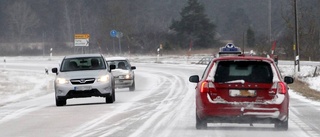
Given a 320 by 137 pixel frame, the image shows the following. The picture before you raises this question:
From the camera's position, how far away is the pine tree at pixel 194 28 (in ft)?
343

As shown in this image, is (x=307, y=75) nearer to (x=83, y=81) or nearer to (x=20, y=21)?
(x=83, y=81)

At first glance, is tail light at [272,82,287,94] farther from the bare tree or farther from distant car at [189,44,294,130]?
the bare tree

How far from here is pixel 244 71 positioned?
50.2 ft

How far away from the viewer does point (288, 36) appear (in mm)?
71625

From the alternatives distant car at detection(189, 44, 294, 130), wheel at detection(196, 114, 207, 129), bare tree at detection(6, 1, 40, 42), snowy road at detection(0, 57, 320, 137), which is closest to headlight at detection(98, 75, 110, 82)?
snowy road at detection(0, 57, 320, 137)

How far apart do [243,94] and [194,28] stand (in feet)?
302

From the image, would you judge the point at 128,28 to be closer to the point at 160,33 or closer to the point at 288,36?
the point at 160,33

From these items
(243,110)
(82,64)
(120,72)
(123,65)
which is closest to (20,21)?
(123,65)

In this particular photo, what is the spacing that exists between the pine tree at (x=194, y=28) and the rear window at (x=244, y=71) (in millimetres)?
88157

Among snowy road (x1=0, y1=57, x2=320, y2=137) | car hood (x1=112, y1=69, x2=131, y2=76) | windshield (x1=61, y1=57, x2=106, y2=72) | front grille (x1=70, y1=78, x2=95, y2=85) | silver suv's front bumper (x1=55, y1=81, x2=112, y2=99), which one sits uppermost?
windshield (x1=61, y1=57, x2=106, y2=72)

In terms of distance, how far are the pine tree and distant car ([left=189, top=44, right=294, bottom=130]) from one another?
289 ft

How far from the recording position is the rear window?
15.2 metres

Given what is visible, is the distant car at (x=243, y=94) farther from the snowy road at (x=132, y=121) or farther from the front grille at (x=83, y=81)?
the front grille at (x=83, y=81)

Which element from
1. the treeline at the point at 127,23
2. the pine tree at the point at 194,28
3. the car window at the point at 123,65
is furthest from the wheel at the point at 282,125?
the pine tree at the point at 194,28
